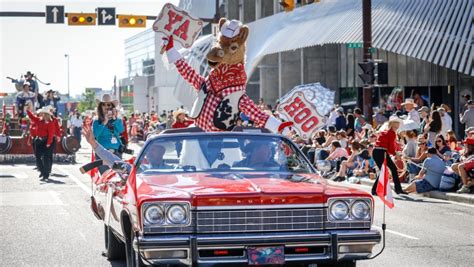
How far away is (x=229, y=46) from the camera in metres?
14.9

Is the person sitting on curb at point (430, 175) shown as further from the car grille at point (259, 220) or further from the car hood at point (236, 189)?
the car grille at point (259, 220)

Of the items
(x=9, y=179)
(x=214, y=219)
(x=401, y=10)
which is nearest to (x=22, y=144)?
(x=9, y=179)

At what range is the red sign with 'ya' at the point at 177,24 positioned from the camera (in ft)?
56.2

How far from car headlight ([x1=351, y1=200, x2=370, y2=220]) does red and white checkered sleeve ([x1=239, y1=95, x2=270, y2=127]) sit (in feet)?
17.0

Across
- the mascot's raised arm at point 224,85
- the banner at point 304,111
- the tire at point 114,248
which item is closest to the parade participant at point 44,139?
the banner at point 304,111

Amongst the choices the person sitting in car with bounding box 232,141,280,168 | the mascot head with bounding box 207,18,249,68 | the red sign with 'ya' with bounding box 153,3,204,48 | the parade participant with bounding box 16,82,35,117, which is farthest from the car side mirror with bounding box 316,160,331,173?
the parade participant with bounding box 16,82,35,117

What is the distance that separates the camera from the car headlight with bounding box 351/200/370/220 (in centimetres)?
833

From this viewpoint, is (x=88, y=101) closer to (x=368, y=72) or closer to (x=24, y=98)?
(x=24, y=98)

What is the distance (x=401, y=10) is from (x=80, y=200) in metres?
18.7

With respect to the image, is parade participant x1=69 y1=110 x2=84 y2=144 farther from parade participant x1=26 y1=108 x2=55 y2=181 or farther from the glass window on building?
the glass window on building

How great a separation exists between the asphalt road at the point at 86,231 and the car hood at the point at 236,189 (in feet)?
8.33

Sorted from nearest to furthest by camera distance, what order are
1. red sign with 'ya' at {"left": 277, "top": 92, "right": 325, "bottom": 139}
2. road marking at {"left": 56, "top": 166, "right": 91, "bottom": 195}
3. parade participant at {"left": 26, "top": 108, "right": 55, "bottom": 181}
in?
red sign with 'ya' at {"left": 277, "top": 92, "right": 325, "bottom": 139}, road marking at {"left": 56, "top": 166, "right": 91, "bottom": 195}, parade participant at {"left": 26, "top": 108, "right": 55, "bottom": 181}

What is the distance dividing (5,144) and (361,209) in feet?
84.0

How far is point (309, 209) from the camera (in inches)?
323
